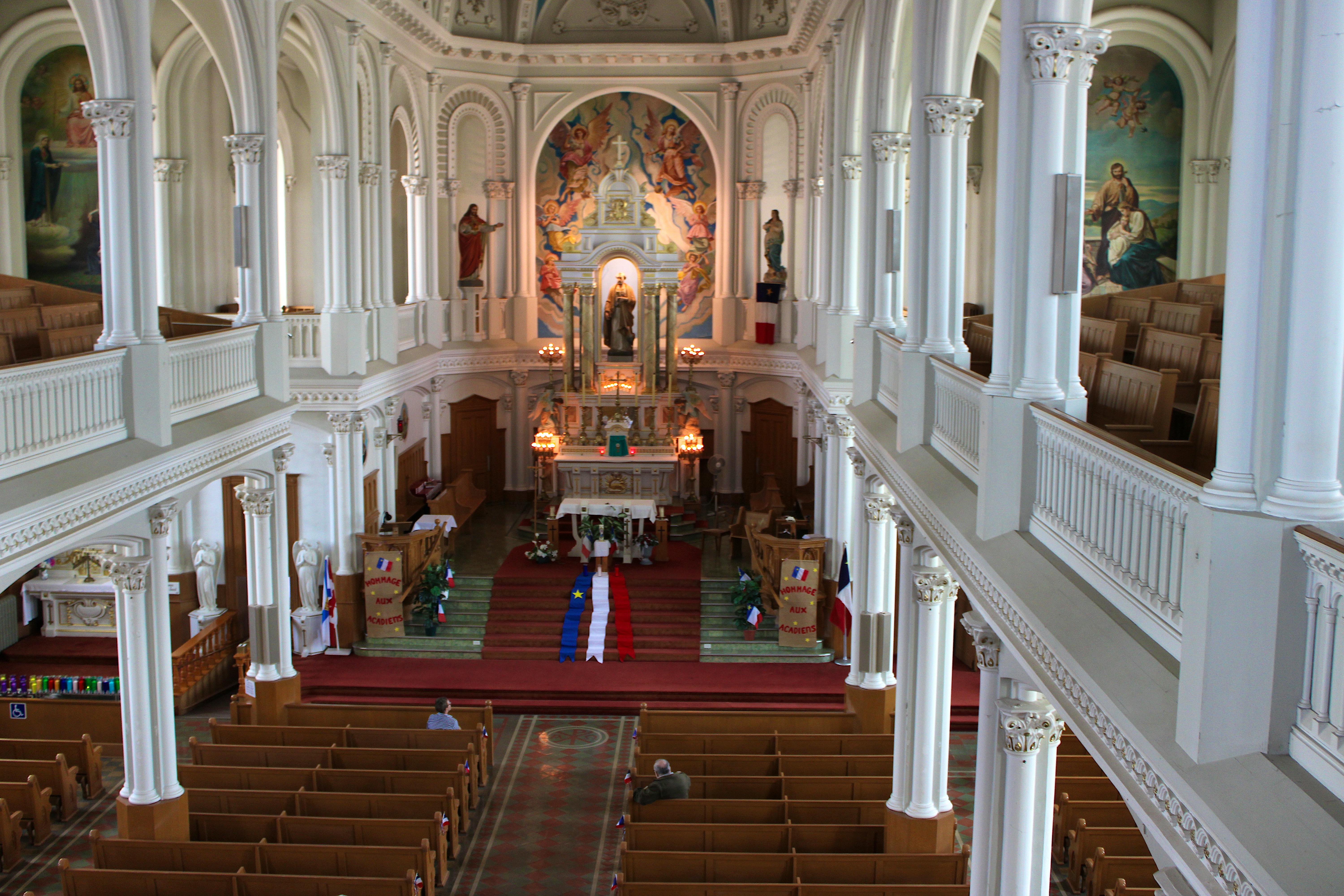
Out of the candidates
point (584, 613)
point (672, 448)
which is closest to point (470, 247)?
point (672, 448)

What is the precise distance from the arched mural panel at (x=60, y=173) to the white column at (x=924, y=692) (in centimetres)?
1626

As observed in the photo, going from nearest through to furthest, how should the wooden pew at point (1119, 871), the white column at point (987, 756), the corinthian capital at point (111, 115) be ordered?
the white column at point (987, 756), the wooden pew at point (1119, 871), the corinthian capital at point (111, 115)

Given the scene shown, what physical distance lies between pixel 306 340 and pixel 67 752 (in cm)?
756

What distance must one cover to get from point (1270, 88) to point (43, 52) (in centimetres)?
2147

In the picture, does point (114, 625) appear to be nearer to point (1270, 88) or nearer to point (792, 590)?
point (792, 590)

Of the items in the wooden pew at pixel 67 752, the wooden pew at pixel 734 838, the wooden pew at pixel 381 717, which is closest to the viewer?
the wooden pew at pixel 734 838

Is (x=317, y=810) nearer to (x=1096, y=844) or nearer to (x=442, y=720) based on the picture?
(x=442, y=720)

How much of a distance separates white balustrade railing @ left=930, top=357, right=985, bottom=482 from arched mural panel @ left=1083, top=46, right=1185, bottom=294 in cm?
1179

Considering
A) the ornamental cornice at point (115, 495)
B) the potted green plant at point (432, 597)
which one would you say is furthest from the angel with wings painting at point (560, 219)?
the ornamental cornice at point (115, 495)

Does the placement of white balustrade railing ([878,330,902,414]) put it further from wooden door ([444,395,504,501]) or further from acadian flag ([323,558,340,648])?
Result: wooden door ([444,395,504,501])

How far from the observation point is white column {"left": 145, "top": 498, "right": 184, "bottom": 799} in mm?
12664

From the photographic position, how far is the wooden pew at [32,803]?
1398 cm

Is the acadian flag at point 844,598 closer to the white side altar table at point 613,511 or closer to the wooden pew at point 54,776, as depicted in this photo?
the white side altar table at point 613,511

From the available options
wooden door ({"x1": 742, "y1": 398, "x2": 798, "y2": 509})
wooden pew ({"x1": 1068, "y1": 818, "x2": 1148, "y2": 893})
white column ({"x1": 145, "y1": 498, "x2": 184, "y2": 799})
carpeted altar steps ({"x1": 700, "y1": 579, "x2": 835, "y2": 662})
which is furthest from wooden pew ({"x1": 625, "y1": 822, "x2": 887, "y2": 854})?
wooden door ({"x1": 742, "y1": 398, "x2": 798, "y2": 509})
